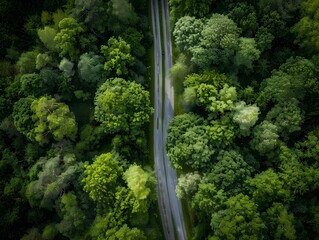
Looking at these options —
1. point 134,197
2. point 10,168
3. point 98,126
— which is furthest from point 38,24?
point 134,197

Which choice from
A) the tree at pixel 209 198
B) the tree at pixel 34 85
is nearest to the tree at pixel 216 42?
the tree at pixel 209 198

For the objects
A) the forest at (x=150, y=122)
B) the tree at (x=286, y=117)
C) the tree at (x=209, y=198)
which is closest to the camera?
the tree at (x=209, y=198)

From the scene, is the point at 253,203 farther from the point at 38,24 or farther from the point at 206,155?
the point at 38,24

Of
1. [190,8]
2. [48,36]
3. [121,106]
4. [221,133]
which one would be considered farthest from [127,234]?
[190,8]

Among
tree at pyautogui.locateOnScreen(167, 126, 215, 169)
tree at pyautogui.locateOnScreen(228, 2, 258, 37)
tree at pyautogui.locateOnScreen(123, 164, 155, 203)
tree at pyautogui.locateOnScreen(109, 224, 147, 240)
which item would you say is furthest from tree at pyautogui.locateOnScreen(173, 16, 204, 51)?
tree at pyautogui.locateOnScreen(109, 224, 147, 240)

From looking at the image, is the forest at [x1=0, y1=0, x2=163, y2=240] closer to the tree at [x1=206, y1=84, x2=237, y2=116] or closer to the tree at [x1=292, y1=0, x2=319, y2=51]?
the tree at [x1=206, y1=84, x2=237, y2=116]

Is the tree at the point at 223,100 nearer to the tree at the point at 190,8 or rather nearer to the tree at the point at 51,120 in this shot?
the tree at the point at 190,8
